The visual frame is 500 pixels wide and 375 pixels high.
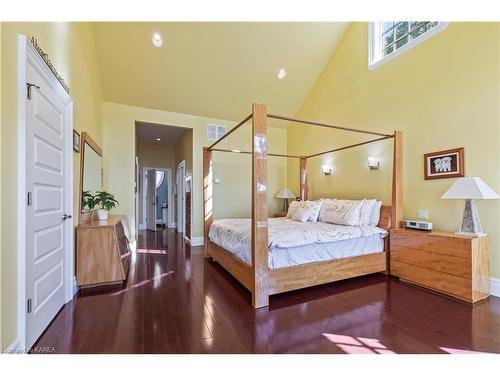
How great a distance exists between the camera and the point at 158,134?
7.15 metres

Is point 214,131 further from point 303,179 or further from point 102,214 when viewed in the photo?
point 102,214

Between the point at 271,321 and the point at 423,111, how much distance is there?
3378mm

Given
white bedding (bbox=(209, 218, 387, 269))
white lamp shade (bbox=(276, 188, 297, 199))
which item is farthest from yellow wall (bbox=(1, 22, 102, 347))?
white lamp shade (bbox=(276, 188, 297, 199))

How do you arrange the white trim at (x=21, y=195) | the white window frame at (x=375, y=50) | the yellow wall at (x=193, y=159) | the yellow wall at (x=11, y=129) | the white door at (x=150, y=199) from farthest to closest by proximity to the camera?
the white door at (x=150, y=199)
the yellow wall at (x=193, y=159)
the white window frame at (x=375, y=50)
the white trim at (x=21, y=195)
the yellow wall at (x=11, y=129)

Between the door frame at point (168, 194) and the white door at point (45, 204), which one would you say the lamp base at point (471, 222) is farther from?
the door frame at point (168, 194)

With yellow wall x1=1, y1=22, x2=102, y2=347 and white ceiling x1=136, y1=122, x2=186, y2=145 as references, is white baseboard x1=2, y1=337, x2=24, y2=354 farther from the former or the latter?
white ceiling x1=136, y1=122, x2=186, y2=145

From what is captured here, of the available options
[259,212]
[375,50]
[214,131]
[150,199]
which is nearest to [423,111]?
[375,50]

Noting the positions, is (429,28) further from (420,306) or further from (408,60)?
(420,306)

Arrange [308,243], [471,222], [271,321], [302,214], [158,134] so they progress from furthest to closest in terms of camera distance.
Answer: [158,134] → [302,214] → [308,243] → [471,222] → [271,321]

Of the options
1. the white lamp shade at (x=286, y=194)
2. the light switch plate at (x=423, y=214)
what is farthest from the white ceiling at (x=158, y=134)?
the light switch plate at (x=423, y=214)

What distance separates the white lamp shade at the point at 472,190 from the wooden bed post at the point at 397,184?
29.4 inches

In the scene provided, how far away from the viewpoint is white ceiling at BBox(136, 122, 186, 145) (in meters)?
6.38

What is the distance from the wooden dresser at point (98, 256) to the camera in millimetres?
2781
